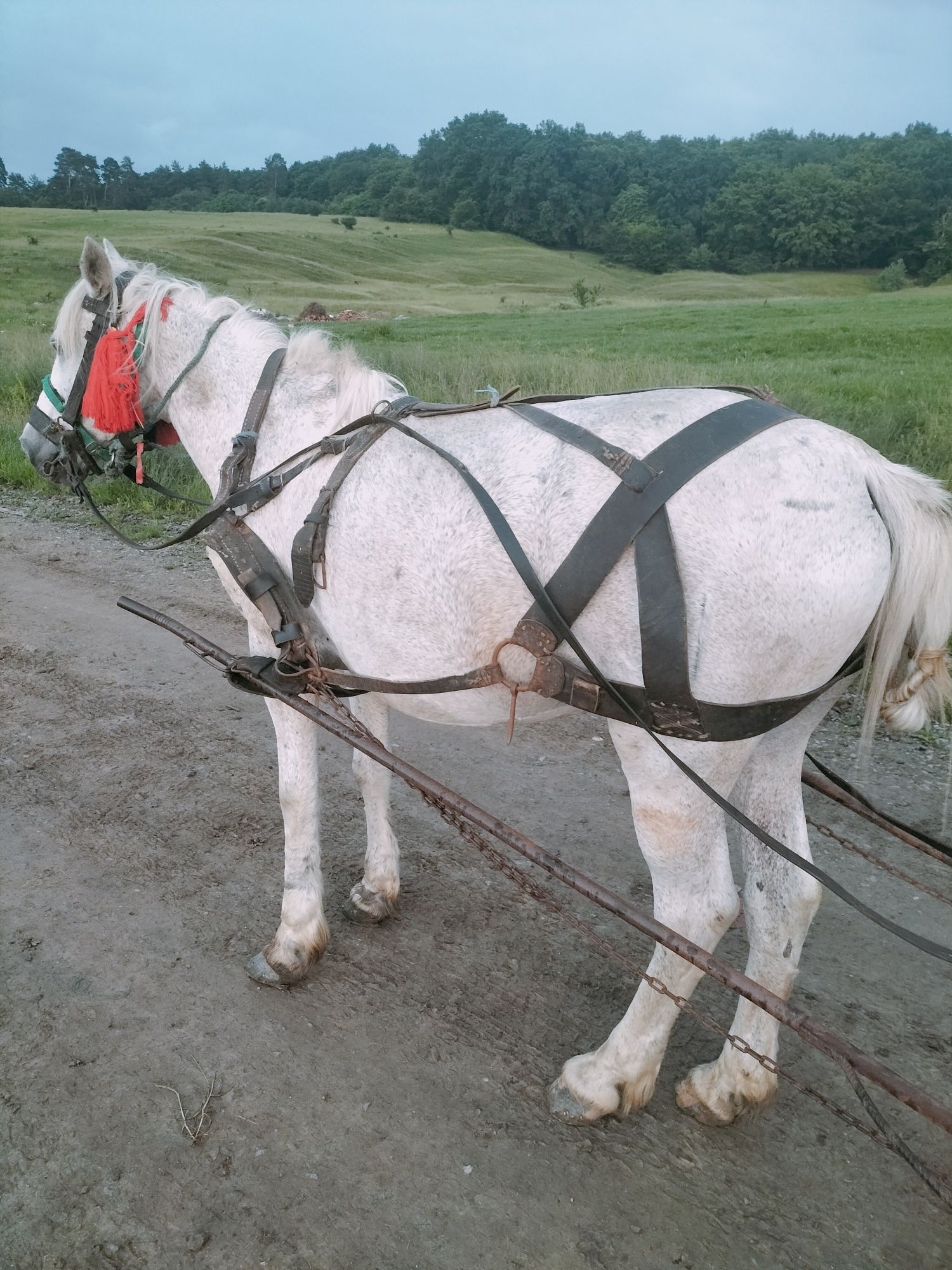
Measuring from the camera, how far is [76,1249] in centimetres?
219

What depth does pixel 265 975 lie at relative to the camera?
10.1 ft

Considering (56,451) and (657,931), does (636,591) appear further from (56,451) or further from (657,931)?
(56,451)

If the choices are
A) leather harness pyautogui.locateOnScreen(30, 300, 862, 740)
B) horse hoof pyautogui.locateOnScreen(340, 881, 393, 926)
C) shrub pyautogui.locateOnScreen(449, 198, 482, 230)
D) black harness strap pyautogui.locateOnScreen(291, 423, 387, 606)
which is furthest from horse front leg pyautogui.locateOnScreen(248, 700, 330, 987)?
shrub pyautogui.locateOnScreen(449, 198, 482, 230)

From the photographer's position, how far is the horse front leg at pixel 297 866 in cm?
309

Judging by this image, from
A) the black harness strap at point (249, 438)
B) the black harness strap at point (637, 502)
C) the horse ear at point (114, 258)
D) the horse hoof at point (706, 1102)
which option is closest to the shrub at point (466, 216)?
the horse ear at point (114, 258)

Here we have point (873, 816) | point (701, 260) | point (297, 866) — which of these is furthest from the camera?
point (701, 260)

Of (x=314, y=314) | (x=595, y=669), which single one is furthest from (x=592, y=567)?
(x=314, y=314)

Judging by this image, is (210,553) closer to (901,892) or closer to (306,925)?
(306,925)

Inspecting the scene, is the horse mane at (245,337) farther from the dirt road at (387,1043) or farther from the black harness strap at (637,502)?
the dirt road at (387,1043)

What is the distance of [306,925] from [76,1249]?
1.14 m

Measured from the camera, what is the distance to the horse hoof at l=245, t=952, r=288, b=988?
306cm

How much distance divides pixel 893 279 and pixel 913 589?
69674mm

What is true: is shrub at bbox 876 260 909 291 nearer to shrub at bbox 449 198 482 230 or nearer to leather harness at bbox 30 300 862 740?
shrub at bbox 449 198 482 230

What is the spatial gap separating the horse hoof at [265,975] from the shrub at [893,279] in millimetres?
68296
